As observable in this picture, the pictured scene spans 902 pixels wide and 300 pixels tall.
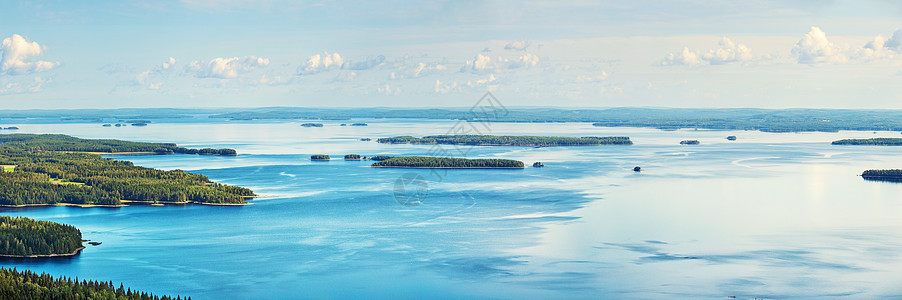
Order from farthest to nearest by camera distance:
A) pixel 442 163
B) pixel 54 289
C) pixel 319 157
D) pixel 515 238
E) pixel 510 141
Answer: pixel 510 141 < pixel 319 157 < pixel 442 163 < pixel 515 238 < pixel 54 289

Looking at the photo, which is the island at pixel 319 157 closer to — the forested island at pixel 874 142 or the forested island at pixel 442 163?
the forested island at pixel 442 163

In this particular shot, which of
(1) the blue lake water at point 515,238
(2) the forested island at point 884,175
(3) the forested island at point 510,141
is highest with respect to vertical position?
(3) the forested island at point 510,141

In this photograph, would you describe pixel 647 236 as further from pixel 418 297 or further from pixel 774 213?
pixel 418 297

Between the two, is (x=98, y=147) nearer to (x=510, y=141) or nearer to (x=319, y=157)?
(x=319, y=157)

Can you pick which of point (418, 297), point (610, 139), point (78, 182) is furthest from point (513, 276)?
point (610, 139)

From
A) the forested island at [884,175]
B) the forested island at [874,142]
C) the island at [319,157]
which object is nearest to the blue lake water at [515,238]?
the forested island at [884,175]

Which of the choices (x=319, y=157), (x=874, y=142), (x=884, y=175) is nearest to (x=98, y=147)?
(x=319, y=157)

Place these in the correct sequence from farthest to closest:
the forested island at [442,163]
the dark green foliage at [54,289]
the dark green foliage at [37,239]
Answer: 1. the forested island at [442,163]
2. the dark green foliage at [37,239]
3. the dark green foliage at [54,289]
